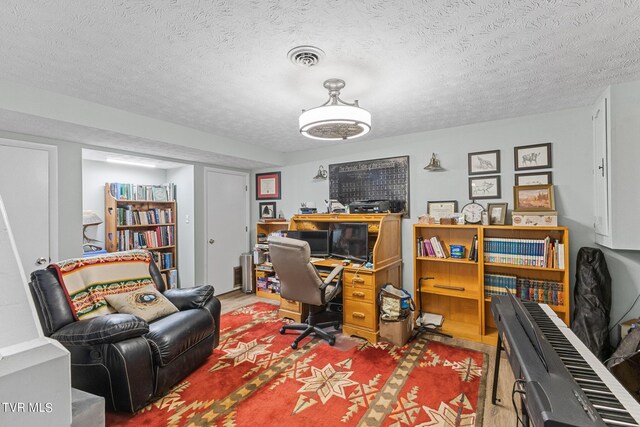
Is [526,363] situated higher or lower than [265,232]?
lower

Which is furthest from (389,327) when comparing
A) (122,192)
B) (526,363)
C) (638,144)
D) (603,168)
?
(122,192)

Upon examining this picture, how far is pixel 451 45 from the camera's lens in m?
1.75

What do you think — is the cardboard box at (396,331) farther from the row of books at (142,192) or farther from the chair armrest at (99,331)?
the row of books at (142,192)

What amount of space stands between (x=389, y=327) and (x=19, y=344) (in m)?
2.87

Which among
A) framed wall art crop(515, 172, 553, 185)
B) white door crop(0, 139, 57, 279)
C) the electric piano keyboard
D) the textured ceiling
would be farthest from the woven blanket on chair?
framed wall art crop(515, 172, 553, 185)

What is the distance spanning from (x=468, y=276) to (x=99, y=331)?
3348 millimetres

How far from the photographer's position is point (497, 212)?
3.13m

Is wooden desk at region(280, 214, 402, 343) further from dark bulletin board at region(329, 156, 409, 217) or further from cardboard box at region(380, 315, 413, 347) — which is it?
dark bulletin board at region(329, 156, 409, 217)

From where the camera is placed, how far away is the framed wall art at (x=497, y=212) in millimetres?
3088

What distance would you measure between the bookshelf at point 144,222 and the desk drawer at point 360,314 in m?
2.78

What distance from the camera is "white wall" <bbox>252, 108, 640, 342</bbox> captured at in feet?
9.16

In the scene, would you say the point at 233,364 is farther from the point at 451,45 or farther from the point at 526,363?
the point at 451,45


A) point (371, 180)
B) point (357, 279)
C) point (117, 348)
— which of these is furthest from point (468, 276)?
point (117, 348)

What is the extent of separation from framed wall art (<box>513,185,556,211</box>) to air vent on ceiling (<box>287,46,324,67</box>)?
2.40m
